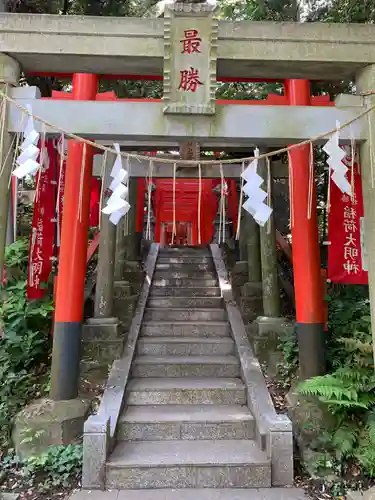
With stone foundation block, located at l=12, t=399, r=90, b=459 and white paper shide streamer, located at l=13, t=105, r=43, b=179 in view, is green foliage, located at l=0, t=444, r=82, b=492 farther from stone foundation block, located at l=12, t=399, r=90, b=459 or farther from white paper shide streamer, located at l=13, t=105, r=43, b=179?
white paper shide streamer, located at l=13, t=105, r=43, b=179

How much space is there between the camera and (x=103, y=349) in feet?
21.5

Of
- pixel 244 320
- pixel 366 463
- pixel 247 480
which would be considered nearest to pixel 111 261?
pixel 244 320

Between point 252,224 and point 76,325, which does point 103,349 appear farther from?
point 252,224

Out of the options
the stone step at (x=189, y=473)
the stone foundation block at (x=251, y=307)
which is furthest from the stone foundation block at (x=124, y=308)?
the stone step at (x=189, y=473)

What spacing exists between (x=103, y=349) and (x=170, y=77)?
14.4 feet

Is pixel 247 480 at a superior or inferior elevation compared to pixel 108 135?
inferior

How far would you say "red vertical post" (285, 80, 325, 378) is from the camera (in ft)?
18.5

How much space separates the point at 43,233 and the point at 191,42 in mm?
3606

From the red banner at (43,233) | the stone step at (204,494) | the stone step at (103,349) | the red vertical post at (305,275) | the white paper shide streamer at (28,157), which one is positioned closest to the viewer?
the white paper shide streamer at (28,157)

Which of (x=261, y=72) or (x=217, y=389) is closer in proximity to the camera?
(x=261, y=72)

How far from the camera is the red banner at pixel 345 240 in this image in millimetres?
5566

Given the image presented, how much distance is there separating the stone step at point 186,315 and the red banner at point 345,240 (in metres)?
2.81

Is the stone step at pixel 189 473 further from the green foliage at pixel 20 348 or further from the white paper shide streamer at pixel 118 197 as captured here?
the white paper shide streamer at pixel 118 197

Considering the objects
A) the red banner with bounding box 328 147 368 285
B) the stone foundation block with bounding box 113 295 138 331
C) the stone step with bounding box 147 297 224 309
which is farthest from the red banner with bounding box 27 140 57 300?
the red banner with bounding box 328 147 368 285
